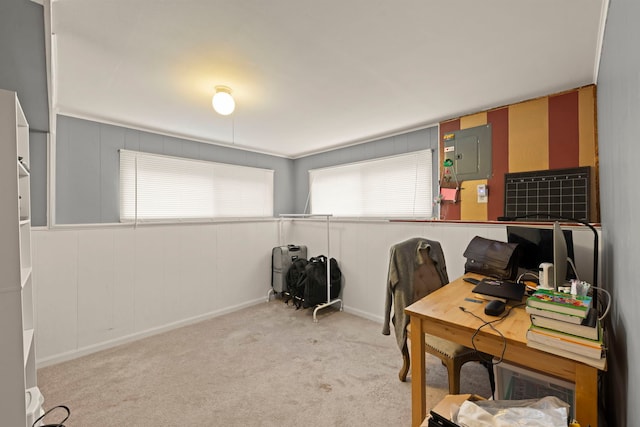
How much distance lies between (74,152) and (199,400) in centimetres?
254

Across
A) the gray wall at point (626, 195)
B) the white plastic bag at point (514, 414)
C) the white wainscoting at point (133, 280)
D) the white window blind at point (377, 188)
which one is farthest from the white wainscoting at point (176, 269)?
the white plastic bag at point (514, 414)

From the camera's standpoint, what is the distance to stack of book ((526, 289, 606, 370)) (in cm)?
98

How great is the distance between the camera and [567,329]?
1.05 metres

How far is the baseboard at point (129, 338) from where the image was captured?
7.67ft

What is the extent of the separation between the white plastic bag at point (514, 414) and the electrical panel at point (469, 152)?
2185mm

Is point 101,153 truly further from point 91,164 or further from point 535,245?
point 535,245

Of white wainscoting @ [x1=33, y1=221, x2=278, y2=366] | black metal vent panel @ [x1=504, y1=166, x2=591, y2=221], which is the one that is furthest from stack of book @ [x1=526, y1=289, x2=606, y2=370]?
white wainscoting @ [x1=33, y1=221, x2=278, y2=366]

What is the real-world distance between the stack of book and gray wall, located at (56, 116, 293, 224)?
11.5ft

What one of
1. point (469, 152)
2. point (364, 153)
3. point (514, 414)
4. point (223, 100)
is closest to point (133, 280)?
point (223, 100)

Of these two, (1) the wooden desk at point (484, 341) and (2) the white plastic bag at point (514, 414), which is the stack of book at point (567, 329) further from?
(2) the white plastic bag at point (514, 414)

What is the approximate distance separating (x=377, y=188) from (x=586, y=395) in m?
2.79

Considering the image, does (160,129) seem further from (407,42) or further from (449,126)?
(449,126)

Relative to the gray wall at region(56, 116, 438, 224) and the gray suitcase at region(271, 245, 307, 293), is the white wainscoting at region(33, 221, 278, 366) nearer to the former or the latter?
the gray suitcase at region(271, 245, 307, 293)

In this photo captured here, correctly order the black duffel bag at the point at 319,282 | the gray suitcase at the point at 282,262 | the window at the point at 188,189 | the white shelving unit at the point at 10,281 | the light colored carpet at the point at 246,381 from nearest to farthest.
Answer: the white shelving unit at the point at 10,281 → the light colored carpet at the point at 246,381 → the window at the point at 188,189 → the black duffel bag at the point at 319,282 → the gray suitcase at the point at 282,262
